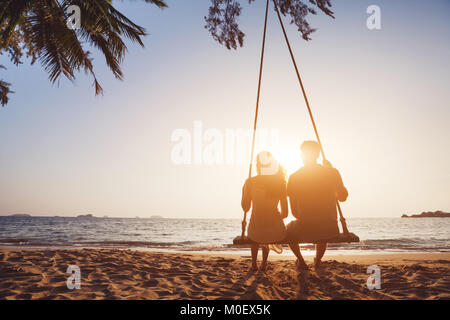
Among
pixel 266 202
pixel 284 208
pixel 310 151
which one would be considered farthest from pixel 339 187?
pixel 266 202

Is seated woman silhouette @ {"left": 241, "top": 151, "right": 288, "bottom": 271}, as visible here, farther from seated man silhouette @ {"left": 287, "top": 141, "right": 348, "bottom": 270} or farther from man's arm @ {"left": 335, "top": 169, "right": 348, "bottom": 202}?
man's arm @ {"left": 335, "top": 169, "right": 348, "bottom": 202}

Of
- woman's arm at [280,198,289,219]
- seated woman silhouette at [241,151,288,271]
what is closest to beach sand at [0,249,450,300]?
seated woman silhouette at [241,151,288,271]

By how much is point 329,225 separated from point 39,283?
3610mm

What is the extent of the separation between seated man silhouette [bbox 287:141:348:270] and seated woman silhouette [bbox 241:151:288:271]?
18 centimetres

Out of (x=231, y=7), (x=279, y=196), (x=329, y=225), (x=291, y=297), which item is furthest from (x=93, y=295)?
(x=231, y=7)

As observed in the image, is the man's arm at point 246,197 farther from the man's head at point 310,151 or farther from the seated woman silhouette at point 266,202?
the man's head at point 310,151

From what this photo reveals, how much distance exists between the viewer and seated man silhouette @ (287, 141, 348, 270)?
3582 mm

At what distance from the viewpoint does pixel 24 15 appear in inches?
265

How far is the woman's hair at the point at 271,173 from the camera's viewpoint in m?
3.83

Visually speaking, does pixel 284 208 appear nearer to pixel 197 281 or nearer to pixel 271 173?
pixel 271 173

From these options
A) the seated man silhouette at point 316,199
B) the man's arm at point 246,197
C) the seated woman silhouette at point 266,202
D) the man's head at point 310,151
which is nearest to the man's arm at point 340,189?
the seated man silhouette at point 316,199

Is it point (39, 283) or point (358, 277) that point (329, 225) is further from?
point (39, 283)

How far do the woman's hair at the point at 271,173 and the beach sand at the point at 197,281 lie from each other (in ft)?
3.89
